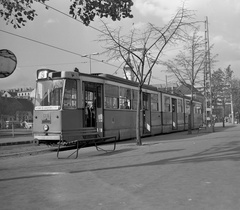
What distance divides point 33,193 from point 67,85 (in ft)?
28.7

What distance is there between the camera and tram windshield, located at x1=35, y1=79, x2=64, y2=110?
14369 mm

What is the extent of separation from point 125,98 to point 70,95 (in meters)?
5.02

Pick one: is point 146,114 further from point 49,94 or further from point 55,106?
point 55,106

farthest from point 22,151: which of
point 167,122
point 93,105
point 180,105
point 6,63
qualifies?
point 180,105

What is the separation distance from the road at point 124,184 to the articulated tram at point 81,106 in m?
3.94

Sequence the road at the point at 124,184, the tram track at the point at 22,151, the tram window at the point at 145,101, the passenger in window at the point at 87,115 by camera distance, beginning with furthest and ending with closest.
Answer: the tram window at the point at 145,101
the passenger in window at the point at 87,115
the tram track at the point at 22,151
the road at the point at 124,184

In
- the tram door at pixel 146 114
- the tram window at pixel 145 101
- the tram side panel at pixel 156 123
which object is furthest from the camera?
the tram side panel at pixel 156 123

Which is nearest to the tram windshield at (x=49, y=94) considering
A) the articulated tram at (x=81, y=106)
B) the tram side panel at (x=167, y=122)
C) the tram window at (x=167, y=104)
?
the articulated tram at (x=81, y=106)

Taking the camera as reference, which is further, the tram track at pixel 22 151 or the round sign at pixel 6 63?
the tram track at pixel 22 151

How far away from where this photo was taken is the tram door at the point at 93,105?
15.6m

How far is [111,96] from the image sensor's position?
56.9 ft

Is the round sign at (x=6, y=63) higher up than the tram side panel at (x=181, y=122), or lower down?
higher up

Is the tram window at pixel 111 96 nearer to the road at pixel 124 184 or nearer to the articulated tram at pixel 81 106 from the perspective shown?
the articulated tram at pixel 81 106

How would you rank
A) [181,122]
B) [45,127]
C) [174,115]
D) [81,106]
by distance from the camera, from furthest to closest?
[181,122] < [174,115] < [81,106] < [45,127]
